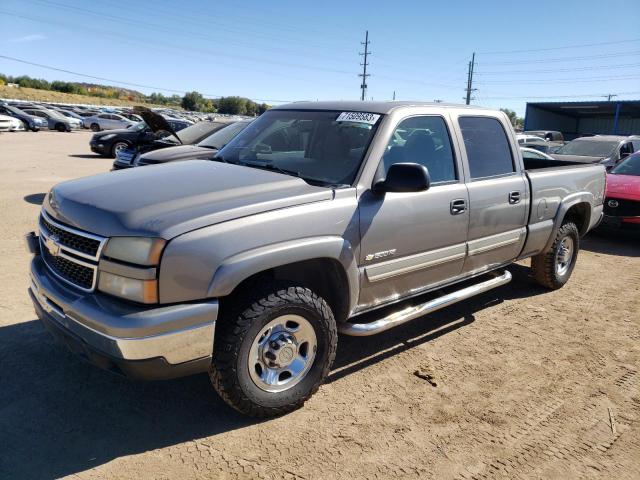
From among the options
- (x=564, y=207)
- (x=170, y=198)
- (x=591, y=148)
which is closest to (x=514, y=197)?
(x=564, y=207)

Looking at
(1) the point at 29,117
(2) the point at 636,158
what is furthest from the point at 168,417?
(1) the point at 29,117

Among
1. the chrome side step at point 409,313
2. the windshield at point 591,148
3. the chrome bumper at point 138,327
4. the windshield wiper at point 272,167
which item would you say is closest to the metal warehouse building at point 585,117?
the windshield at point 591,148

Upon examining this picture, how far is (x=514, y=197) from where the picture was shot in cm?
470

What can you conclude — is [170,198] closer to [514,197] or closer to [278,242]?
[278,242]

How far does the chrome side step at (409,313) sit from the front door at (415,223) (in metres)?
0.13

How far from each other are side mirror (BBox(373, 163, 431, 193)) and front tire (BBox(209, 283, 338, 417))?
2.91 feet

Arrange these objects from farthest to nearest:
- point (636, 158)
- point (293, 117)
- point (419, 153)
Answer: point (636, 158)
point (293, 117)
point (419, 153)

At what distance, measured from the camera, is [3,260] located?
5793mm

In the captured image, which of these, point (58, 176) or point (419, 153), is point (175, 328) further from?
point (58, 176)

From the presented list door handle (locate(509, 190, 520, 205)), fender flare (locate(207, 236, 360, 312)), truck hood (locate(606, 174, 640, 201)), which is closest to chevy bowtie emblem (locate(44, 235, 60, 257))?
fender flare (locate(207, 236, 360, 312))

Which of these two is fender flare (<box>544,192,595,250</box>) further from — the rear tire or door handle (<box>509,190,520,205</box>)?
door handle (<box>509,190,520,205</box>)

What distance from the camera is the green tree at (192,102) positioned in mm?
105750

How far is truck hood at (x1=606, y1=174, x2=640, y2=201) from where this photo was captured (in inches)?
334

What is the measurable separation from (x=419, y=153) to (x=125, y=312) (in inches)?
96.0
